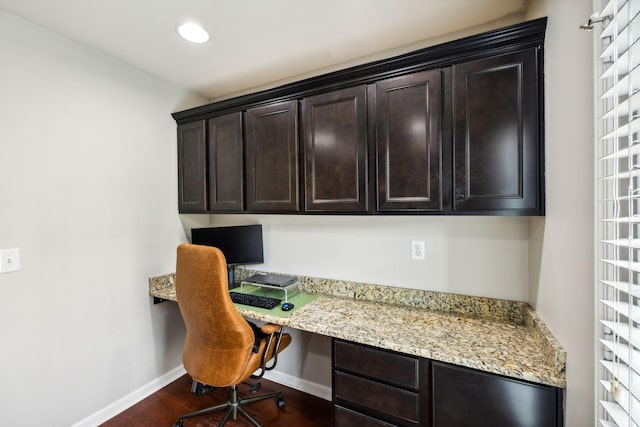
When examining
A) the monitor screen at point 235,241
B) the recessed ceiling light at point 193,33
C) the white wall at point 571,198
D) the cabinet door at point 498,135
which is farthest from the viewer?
the monitor screen at point 235,241

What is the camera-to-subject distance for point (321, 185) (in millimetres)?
1795

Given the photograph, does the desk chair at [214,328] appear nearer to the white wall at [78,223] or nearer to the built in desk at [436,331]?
the built in desk at [436,331]

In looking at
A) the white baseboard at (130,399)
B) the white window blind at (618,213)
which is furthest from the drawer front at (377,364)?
the white baseboard at (130,399)

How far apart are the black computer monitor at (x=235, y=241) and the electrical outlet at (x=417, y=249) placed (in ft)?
3.91

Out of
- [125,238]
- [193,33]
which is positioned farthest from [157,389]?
[193,33]

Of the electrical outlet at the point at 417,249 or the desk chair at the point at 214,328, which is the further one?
the electrical outlet at the point at 417,249

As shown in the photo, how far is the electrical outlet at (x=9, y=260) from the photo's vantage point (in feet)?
4.90

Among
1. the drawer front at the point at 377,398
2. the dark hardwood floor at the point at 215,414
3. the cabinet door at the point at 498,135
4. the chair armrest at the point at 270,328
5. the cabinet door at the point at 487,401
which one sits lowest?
the dark hardwood floor at the point at 215,414

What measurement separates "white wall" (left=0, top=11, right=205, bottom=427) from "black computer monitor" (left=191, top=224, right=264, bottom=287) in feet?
1.15

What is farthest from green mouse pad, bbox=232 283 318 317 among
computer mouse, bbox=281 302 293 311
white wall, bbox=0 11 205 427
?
white wall, bbox=0 11 205 427

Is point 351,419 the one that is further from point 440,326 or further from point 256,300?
point 256,300

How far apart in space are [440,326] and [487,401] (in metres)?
0.39

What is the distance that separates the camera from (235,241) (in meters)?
2.30

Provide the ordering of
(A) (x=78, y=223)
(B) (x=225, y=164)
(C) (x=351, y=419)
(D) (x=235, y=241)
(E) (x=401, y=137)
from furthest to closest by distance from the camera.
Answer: (D) (x=235, y=241) < (B) (x=225, y=164) < (A) (x=78, y=223) < (E) (x=401, y=137) < (C) (x=351, y=419)
